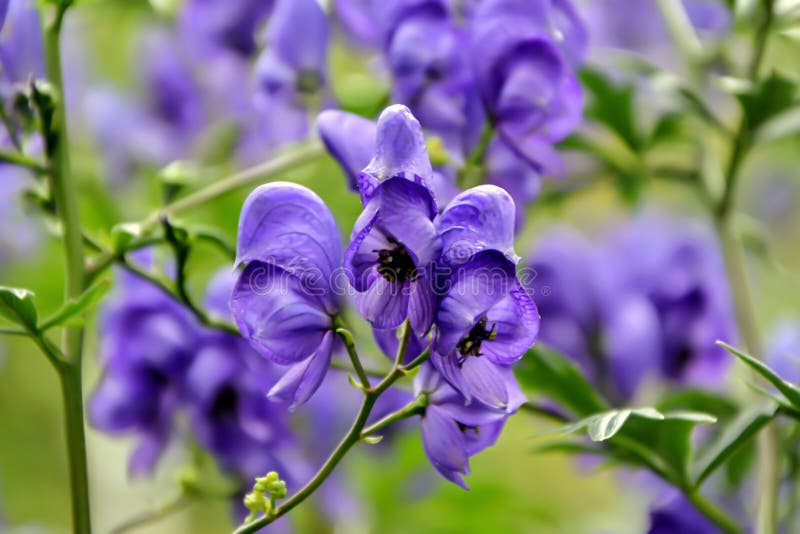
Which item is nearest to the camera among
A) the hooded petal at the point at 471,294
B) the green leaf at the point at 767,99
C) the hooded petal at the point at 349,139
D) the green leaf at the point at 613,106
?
the hooded petal at the point at 471,294

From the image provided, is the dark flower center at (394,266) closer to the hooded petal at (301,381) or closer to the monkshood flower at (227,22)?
the hooded petal at (301,381)

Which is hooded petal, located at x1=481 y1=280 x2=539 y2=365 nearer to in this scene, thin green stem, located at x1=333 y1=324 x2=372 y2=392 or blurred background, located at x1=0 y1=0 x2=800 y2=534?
thin green stem, located at x1=333 y1=324 x2=372 y2=392

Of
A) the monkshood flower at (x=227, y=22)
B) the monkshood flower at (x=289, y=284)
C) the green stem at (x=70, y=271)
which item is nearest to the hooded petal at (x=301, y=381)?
the monkshood flower at (x=289, y=284)

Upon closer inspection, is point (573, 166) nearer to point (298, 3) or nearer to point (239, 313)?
point (298, 3)

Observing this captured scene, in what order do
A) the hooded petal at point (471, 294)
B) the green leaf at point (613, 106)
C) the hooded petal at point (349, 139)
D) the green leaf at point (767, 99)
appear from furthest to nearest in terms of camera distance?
the green leaf at point (613, 106), the green leaf at point (767, 99), the hooded petal at point (349, 139), the hooded petal at point (471, 294)

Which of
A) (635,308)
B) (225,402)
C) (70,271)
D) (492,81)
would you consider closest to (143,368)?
(225,402)

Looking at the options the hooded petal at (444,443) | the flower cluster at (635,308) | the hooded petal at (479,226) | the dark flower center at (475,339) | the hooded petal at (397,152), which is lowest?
the flower cluster at (635,308)

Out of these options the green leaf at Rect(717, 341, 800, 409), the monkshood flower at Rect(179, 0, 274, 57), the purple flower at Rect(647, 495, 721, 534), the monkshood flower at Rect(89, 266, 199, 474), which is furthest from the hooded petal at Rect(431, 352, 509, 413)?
the monkshood flower at Rect(179, 0, 274, 57)
